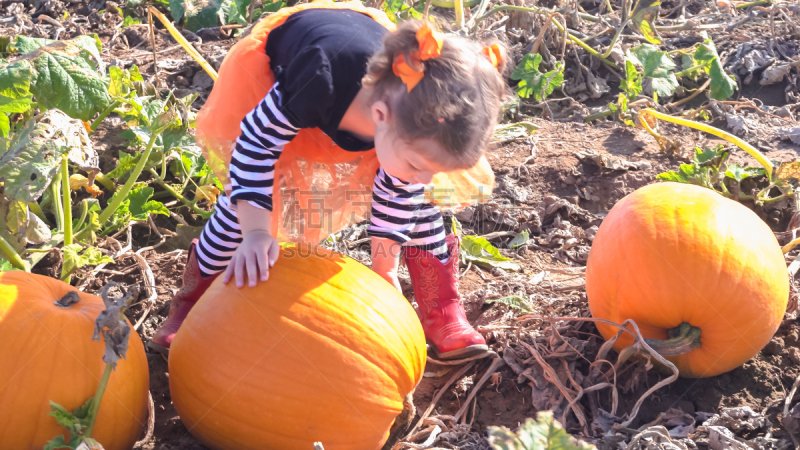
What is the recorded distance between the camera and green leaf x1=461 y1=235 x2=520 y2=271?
2965mm

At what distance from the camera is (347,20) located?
2365 millimetres

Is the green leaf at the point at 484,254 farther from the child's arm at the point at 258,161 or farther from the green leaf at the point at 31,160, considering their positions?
the green leaf at the point at 31,160

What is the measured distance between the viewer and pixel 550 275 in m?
2.90

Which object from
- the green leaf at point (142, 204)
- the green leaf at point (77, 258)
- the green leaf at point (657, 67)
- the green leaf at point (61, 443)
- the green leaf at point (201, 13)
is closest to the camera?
the green leaf at point (61, 443)

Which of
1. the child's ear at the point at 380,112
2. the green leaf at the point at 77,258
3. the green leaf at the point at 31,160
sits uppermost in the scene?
the child's ear at the point at 380,112

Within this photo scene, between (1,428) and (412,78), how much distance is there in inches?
53.2

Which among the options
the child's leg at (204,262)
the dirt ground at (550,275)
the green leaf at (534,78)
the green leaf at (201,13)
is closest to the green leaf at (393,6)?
the green leaf at (534,78)

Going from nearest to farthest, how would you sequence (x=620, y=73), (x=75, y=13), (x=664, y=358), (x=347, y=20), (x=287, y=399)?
(x=287, y=399)
(x=664, y=358)
(x=347, y=20)
(x=620, y=73)
(x=75, y=13)

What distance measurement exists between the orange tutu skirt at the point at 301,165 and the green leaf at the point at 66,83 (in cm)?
43

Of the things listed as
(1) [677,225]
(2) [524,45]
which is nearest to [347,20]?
(1) [677,225]

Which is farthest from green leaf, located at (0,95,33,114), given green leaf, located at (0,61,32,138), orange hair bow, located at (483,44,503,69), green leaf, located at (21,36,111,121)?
orange hair bow, located at (483,44,503,69)

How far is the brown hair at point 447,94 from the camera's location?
191cm

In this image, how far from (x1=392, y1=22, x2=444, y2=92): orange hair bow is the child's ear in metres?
0.12

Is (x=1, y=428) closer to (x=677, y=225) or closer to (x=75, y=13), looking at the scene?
(x=677, y=225)
